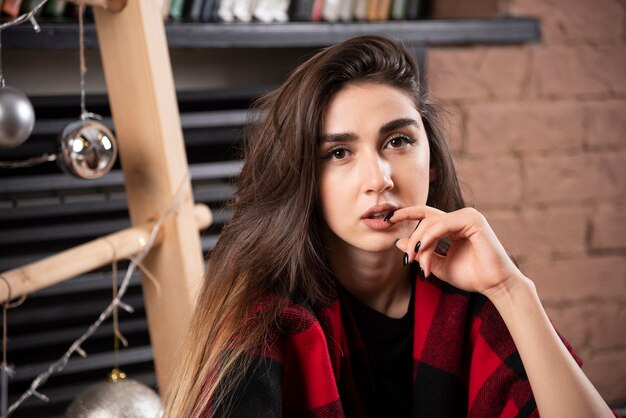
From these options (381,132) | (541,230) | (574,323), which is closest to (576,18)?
(541,230)

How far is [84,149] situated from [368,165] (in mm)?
407

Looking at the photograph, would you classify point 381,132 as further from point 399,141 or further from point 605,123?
point 605,123

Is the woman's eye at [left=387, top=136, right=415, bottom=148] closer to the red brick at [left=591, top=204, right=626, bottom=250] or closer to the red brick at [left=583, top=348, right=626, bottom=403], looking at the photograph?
the red brick at [left=591, top=204, right=626, bottom=250]

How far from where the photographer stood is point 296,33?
5.42 ft

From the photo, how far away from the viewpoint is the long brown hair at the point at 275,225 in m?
1.11

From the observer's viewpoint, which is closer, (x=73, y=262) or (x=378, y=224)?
(x=378, y=224)

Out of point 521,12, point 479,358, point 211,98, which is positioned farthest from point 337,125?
point 521,12

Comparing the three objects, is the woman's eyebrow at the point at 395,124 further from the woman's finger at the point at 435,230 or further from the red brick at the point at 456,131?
the red brick at the point at 456,131

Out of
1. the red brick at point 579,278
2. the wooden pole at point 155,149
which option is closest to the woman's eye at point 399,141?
the wooden pole at point 155,149

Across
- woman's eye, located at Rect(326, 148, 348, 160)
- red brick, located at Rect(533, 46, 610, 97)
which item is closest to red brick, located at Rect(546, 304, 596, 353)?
red brick, located at Rect(533, 46, 610, 97)

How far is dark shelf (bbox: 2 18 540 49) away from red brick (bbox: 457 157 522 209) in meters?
0.26

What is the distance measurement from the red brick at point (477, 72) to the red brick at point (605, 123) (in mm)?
187

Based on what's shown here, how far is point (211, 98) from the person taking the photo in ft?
5.42

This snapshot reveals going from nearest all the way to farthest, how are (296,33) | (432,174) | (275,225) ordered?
(275,225)
(432,174)
(296,33)
